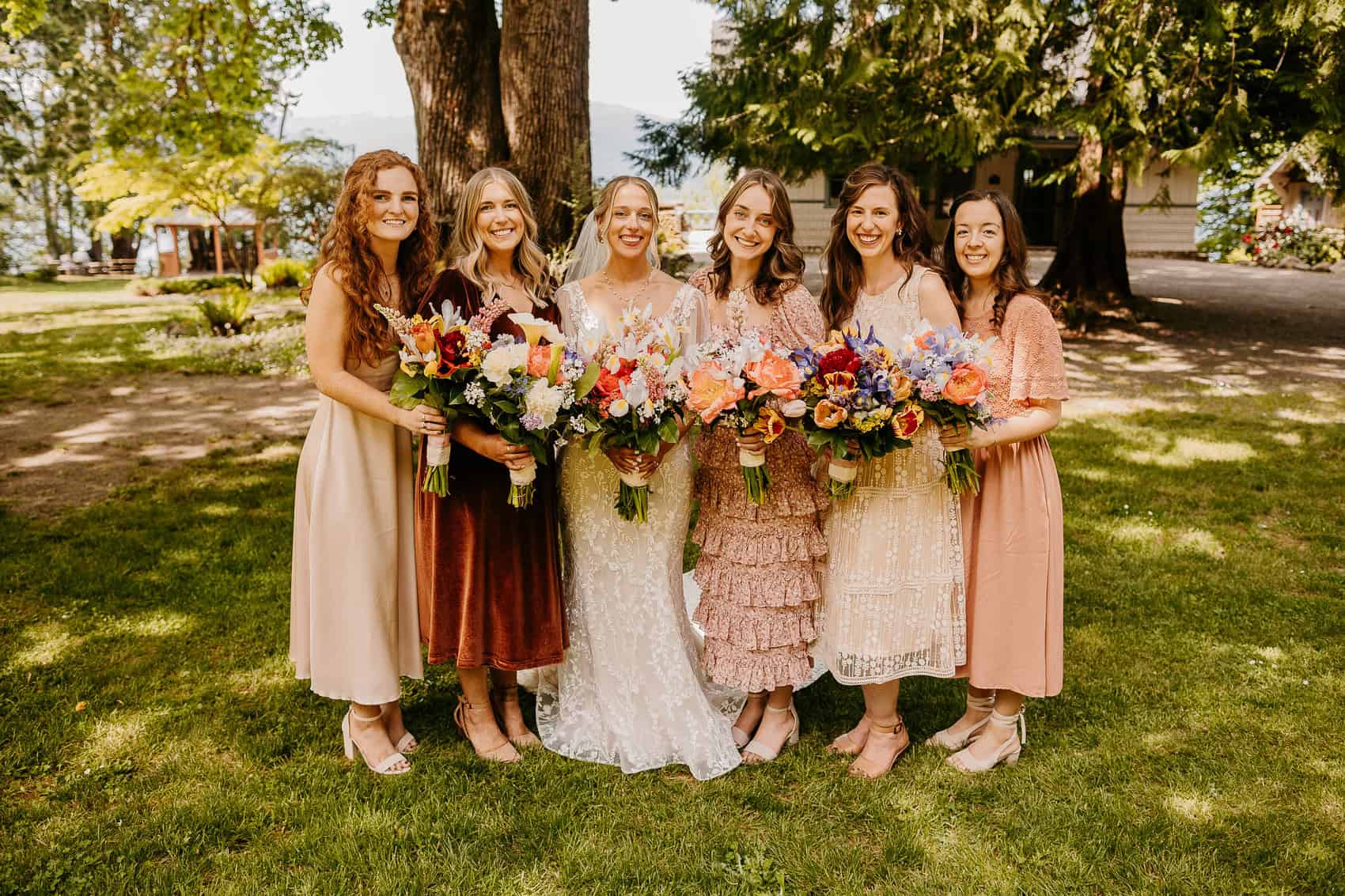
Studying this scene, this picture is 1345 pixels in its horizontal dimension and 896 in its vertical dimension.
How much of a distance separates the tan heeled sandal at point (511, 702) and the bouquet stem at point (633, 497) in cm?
107

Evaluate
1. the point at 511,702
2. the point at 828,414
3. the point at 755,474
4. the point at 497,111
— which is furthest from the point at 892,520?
the point at 497,111

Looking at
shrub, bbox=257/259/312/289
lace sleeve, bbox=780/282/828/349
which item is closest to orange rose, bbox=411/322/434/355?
lace sleeve, bbox=780/282/828/349

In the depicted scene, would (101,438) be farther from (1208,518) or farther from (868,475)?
(1208,518)

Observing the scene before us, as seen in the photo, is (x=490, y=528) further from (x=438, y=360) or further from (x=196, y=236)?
(x=196, y=236)

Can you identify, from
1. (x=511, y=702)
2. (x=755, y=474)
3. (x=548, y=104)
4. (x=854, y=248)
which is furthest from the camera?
(x=548, y=104)

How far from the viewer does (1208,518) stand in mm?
6449

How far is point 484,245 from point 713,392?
4.01ft

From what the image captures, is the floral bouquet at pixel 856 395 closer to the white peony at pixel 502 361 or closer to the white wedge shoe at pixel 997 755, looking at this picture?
the white peony at pixel 502 361

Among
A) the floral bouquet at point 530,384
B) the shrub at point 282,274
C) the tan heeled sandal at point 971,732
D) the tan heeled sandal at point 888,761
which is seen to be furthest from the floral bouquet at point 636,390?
the shrub at point 282,274

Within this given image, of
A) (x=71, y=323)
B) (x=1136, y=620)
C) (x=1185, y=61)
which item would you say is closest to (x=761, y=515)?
(x=1136, y=620)

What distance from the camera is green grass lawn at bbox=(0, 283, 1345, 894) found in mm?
3104

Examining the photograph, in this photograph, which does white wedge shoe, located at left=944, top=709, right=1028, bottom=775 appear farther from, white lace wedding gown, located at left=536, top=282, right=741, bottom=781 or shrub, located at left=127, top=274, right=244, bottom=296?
shrub, located at left=127, top=274, right=244, bottom=296

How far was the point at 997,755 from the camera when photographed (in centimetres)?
370

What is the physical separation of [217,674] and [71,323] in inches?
626
